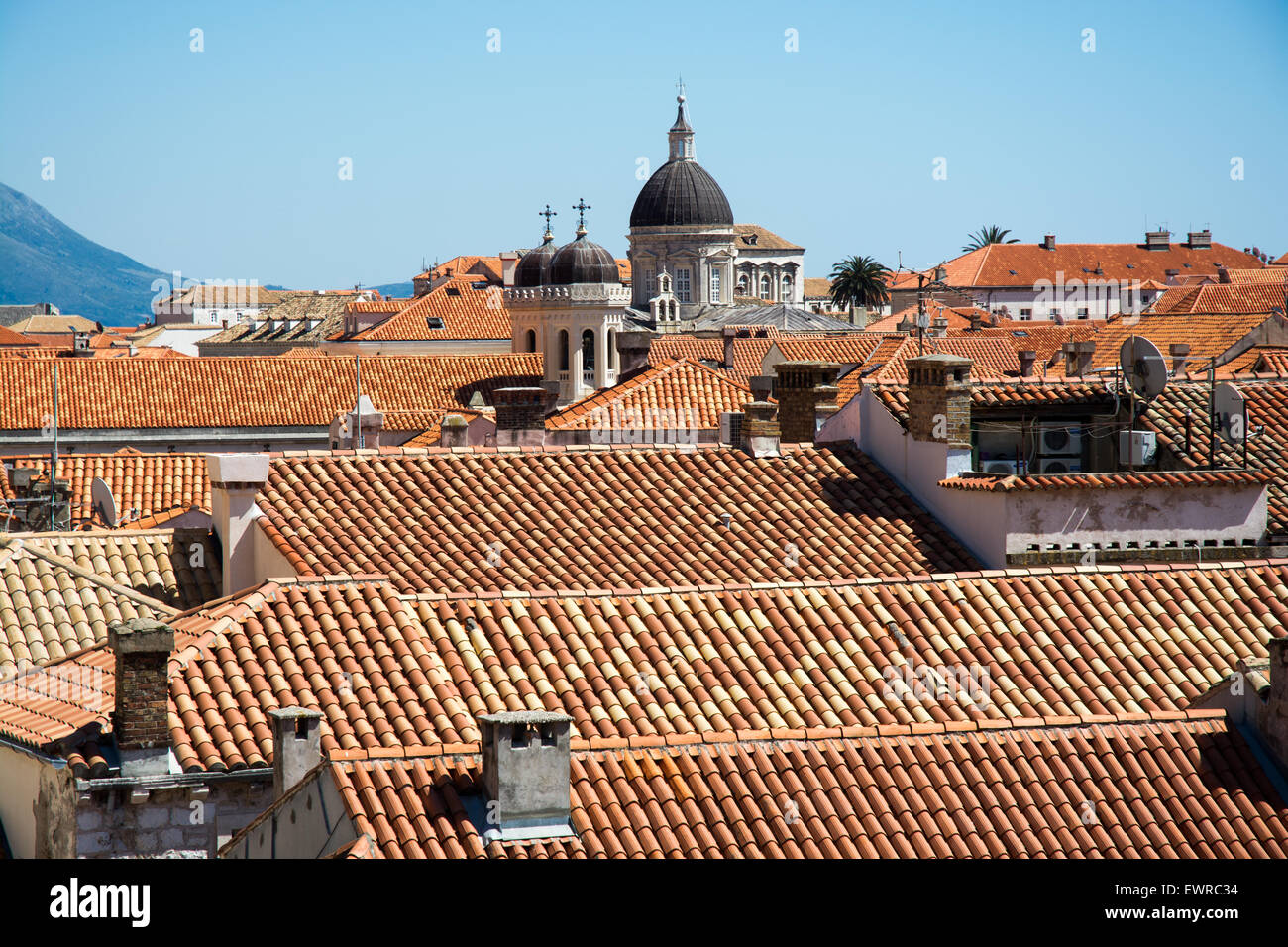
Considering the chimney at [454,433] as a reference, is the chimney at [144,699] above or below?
below

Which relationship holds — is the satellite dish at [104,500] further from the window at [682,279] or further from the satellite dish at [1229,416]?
the window at [682,279]

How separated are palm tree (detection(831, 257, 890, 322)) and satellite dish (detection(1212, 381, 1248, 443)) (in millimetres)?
110757

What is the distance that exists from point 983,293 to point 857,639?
374 ft

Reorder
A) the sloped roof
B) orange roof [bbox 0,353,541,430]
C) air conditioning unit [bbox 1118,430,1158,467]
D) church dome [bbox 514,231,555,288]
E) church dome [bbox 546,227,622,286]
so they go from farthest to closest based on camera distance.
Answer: church dome [bbox 514,231,555,288] < church dome [bbox 546,227,622,286] < orange roof [bbox 0,353,541,430] < air conditioning unit [bbox 1118,430,1158,467] < the sloped roof

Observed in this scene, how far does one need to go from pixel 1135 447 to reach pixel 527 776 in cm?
1230

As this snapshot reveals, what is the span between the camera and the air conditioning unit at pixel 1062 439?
67.3ft

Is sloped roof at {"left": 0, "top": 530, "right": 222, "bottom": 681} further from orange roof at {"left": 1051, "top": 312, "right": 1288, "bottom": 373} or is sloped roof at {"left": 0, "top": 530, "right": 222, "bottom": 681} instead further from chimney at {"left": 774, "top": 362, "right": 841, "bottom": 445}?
orange roof at {"left": 1051, "top": 312, "right": 1288, "bottom": 373}

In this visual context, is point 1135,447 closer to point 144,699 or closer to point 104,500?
point 144,699

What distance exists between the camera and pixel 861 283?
13175cm

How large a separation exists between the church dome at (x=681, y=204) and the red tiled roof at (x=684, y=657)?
118111 mm

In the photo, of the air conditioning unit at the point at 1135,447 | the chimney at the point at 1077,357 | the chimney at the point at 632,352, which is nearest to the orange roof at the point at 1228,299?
the chimney at the point at 1077,357

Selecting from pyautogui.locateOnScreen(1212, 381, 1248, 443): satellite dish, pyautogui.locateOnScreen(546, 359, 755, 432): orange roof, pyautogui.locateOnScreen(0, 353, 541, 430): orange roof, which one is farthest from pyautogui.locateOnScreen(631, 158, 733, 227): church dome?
pyautogui.locateOnScreen(1212, 381, 1248, 443): satellite dish

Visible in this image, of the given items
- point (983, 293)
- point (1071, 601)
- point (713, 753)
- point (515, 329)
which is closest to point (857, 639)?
point (1071, 601)

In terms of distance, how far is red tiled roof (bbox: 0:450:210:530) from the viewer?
26.3 m
